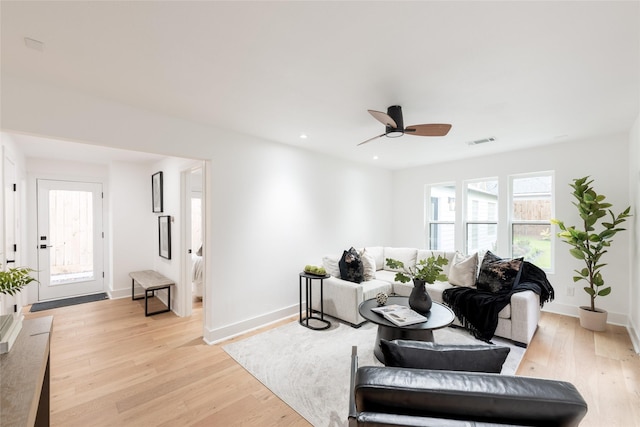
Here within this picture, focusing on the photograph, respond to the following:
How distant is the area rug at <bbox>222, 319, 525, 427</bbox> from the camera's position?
2170mm

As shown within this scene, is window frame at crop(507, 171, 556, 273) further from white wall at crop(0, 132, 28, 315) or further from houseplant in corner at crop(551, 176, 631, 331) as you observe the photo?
white wall at crop(0, 132, 28, 315)

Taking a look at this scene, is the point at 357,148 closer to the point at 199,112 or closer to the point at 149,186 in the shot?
the point at 199,112

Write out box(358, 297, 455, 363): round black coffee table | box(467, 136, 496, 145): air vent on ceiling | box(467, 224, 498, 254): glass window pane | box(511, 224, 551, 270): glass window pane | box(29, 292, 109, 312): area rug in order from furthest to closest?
box(467, 224, 498, 254): glass window pane
box(29, 292, 109, 312): area rug
box(511, 224, 551, 270): glass window pane
box(467, 136, 496, 145): air vent on ceiling
box(358, 297, 455, 363): round black coffee table

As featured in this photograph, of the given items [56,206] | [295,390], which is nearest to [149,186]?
[56,206]

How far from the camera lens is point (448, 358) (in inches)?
51.4

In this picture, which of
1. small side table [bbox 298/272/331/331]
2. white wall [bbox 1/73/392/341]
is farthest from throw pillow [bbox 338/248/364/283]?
white wall [bbox 1/73/392/341]

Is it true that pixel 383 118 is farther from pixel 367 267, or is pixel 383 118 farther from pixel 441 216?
pixel 441 216

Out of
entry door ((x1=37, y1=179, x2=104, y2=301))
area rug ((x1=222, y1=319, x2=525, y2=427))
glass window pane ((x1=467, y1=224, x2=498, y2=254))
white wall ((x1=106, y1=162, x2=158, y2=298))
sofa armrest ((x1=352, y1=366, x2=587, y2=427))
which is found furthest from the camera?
white wall ((x1=106, y1=162, x2=158, y2=298))

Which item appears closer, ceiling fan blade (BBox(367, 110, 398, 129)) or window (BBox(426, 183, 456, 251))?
ceiling fan blade (BBox(367, 110, 398, 129))

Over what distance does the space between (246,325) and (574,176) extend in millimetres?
4960

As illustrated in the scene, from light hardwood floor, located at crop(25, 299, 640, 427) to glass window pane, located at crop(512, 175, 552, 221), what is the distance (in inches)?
62.1

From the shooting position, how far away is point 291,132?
3504mm

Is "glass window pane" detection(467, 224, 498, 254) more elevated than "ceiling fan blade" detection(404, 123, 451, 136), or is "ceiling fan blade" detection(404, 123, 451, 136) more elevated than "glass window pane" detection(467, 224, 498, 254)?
"ceiling fan blade" detection(404, 123, 451, 136)

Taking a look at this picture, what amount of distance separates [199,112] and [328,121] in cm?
135
